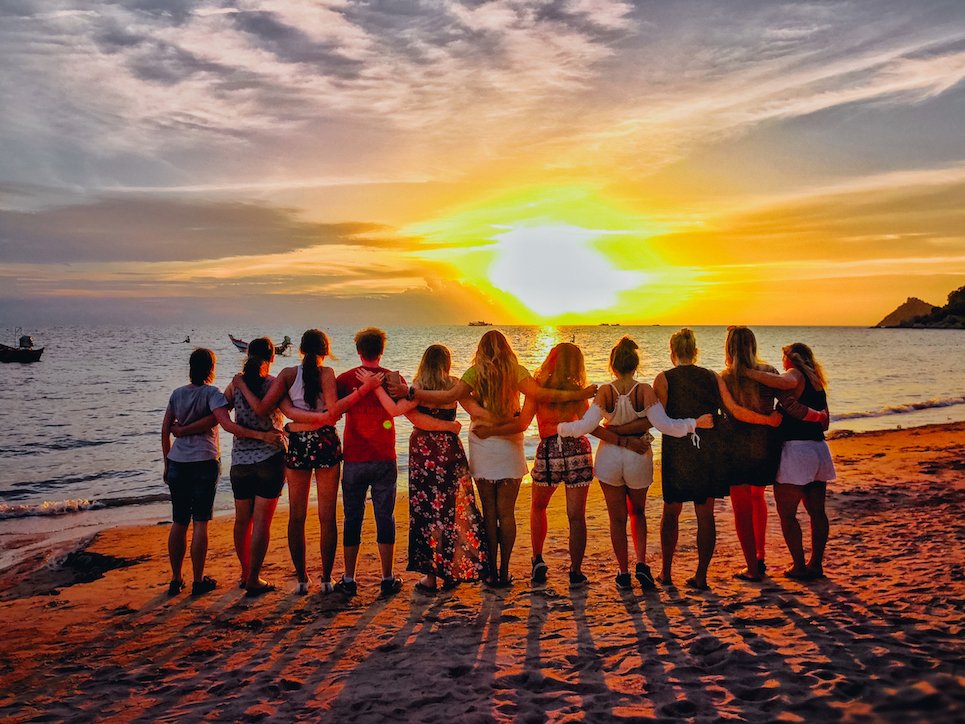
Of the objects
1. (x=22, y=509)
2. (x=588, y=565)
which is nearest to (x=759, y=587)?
(x=588, y=565)

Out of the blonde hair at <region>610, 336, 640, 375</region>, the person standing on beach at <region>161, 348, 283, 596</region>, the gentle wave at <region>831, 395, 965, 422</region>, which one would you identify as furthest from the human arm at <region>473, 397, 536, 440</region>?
the gentle wave at <region>831, 395, 965, 422</region>

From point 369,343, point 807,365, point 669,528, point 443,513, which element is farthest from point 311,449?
point 807,365

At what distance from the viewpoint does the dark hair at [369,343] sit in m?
5.58

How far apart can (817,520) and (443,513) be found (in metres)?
3.35

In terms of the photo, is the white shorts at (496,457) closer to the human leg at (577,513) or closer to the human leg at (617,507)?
the human leg at (577,513)

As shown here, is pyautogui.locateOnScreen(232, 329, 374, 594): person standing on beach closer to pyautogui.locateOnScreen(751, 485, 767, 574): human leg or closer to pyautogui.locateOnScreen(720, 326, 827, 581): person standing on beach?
pyautogui.locateOnScreen(720, 326, 827, 581): person standing on beach

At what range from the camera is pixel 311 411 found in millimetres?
5668

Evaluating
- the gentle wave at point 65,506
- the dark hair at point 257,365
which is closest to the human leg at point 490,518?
the dark hair at point 257,365

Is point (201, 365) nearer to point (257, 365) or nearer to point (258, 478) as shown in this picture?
point (257, 365)

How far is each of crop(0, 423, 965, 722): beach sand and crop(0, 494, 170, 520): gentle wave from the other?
5.47 metres

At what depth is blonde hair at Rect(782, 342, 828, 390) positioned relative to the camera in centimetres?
560

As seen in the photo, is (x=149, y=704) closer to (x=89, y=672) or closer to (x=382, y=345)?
(x=89, y=672)

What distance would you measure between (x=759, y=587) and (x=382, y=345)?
3.95 metres

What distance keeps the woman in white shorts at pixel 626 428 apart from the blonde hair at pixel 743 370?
42cm
